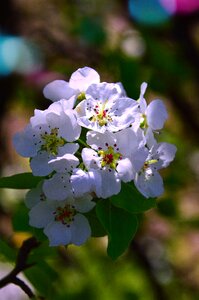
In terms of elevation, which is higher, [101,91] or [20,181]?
[101,91]

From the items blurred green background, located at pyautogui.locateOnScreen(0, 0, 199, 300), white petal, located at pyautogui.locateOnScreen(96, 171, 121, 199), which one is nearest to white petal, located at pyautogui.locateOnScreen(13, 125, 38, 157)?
white petal, located at pyautogui.locateOnScreen(96, 171, 121, 199)

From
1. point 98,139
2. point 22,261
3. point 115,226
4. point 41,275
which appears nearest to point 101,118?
point 98,139

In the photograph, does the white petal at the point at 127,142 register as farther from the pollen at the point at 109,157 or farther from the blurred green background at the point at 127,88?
the blurred green background at the point at 127,88

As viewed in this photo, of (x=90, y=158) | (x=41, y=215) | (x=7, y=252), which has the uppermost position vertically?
(x=90, y=158)

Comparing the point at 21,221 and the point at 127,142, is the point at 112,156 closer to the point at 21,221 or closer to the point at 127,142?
the point at 127,142

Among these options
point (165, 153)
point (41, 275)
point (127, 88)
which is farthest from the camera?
point (127, 88)

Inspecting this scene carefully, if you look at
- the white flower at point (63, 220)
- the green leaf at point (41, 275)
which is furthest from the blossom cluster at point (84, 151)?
the green leaf at point (41, 275)
